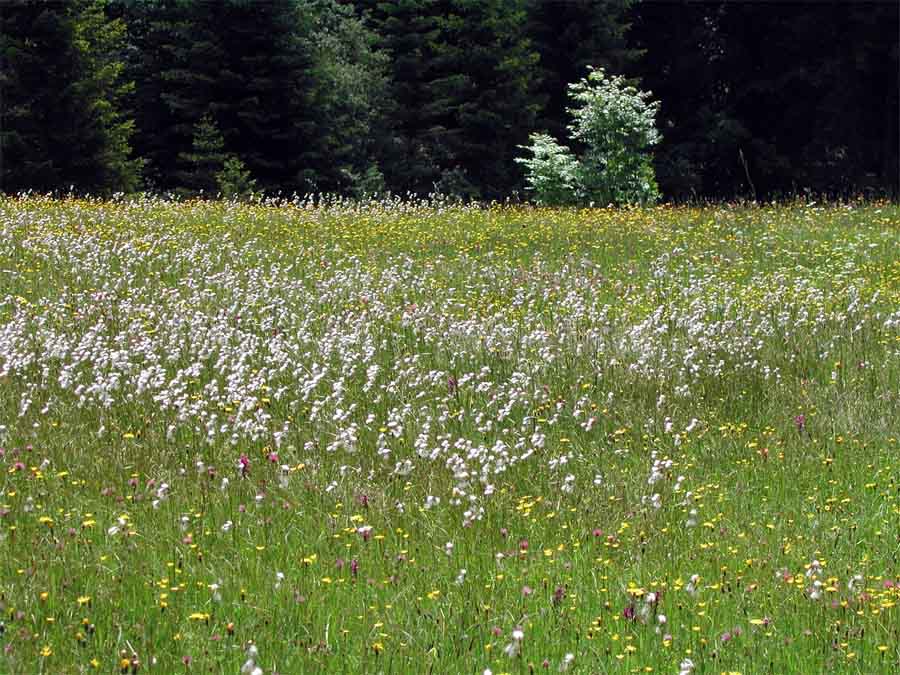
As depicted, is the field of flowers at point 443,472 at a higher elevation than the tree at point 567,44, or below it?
below

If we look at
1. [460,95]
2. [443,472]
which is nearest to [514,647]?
[443,472]

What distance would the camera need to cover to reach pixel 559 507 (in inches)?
210

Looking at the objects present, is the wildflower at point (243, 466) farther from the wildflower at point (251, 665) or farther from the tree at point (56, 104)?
the tree at point (56, 104)

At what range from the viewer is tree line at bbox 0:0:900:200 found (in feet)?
95.6

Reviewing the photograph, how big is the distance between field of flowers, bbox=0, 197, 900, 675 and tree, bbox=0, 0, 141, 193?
1834cm

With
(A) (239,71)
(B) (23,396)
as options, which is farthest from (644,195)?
(B) (23,396)

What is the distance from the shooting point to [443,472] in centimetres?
577

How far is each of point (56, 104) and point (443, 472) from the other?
2663 centimetres

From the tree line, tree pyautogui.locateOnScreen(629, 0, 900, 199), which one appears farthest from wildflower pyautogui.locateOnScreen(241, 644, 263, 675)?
tree pyautogui.locateOnScreen(629, 0, 900, 199)

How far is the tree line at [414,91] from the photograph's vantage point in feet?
95.6

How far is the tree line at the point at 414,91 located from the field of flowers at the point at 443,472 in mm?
17536

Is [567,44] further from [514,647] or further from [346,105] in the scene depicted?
[514,647]

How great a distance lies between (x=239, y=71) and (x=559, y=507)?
94.8 feet

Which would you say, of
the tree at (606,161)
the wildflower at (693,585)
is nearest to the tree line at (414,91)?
the tree at (606,161)
